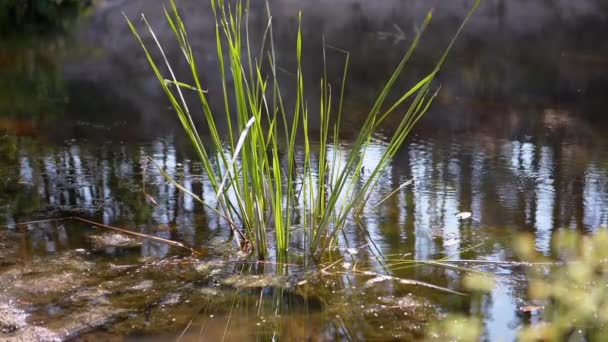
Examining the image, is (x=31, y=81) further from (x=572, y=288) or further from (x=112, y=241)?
→ (x=572, y=288)

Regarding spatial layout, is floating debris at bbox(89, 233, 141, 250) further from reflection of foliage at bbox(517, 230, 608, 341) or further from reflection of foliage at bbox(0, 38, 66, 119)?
reflection of foliage at bbox(0, 38, 66, 119)

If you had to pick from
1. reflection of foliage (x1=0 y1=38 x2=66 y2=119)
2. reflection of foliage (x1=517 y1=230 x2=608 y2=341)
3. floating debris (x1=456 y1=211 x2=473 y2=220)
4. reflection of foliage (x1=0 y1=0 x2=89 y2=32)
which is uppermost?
reflection of foliage (x1=0 y1=0 x2=89 y2=32)

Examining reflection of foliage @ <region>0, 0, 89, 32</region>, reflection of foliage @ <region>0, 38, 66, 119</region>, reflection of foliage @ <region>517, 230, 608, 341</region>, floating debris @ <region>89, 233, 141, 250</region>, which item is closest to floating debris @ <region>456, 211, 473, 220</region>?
reflection of foliage @ <region>517, 230, 608, 341</region>

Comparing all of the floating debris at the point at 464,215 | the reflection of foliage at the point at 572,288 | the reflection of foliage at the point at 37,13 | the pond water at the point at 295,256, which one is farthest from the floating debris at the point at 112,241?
the reflection of foliage at the point at 37,13

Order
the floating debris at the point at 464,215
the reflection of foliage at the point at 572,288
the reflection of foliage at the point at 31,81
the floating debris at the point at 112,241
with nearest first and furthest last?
the reflection of foliage at the point at 572,288
the floating debris at the point at 112,241
the floating debris at the point at 464,215
the reflection of foliage at the point at 31,81

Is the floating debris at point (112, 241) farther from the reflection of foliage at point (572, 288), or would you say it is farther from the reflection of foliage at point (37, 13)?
the reflection of foliage at point (37, 13)
